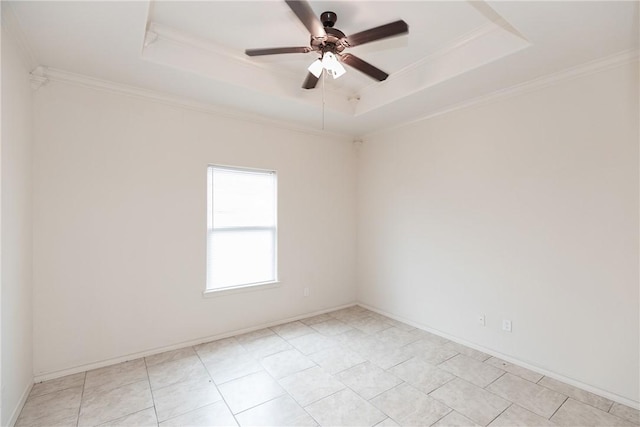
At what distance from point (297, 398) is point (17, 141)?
9.21 ft

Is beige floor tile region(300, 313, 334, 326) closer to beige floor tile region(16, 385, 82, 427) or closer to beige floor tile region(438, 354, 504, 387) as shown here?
beige floor tile region(438, 354, 504, 387)

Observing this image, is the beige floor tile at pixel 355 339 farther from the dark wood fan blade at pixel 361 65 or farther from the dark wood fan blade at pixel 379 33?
the dark wood fan blade at pixel 379 33

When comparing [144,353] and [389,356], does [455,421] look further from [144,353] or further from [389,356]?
[144,353]

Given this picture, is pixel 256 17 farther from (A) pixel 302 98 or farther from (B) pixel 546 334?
(B) pixel 546 334

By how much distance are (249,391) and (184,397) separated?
19.4 inches

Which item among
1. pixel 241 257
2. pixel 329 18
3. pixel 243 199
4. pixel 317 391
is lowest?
pixel 317 391

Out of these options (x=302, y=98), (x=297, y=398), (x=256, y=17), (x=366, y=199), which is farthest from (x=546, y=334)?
(x=256, y=17)

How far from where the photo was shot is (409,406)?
228cm

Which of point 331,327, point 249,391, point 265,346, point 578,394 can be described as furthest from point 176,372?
point 578,394

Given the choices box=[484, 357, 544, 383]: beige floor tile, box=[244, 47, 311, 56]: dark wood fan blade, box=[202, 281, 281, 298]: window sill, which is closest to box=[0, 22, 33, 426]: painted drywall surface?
box=[202, 281, 281, 298]: window sill

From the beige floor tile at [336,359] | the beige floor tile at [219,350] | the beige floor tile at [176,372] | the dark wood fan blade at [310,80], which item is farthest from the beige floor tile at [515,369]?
the dark wood fan blade at [310,80]

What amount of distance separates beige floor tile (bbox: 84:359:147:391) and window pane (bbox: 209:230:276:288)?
3.31ft

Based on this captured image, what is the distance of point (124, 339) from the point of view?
9.67ft

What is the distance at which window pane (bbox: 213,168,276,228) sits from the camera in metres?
3.57
